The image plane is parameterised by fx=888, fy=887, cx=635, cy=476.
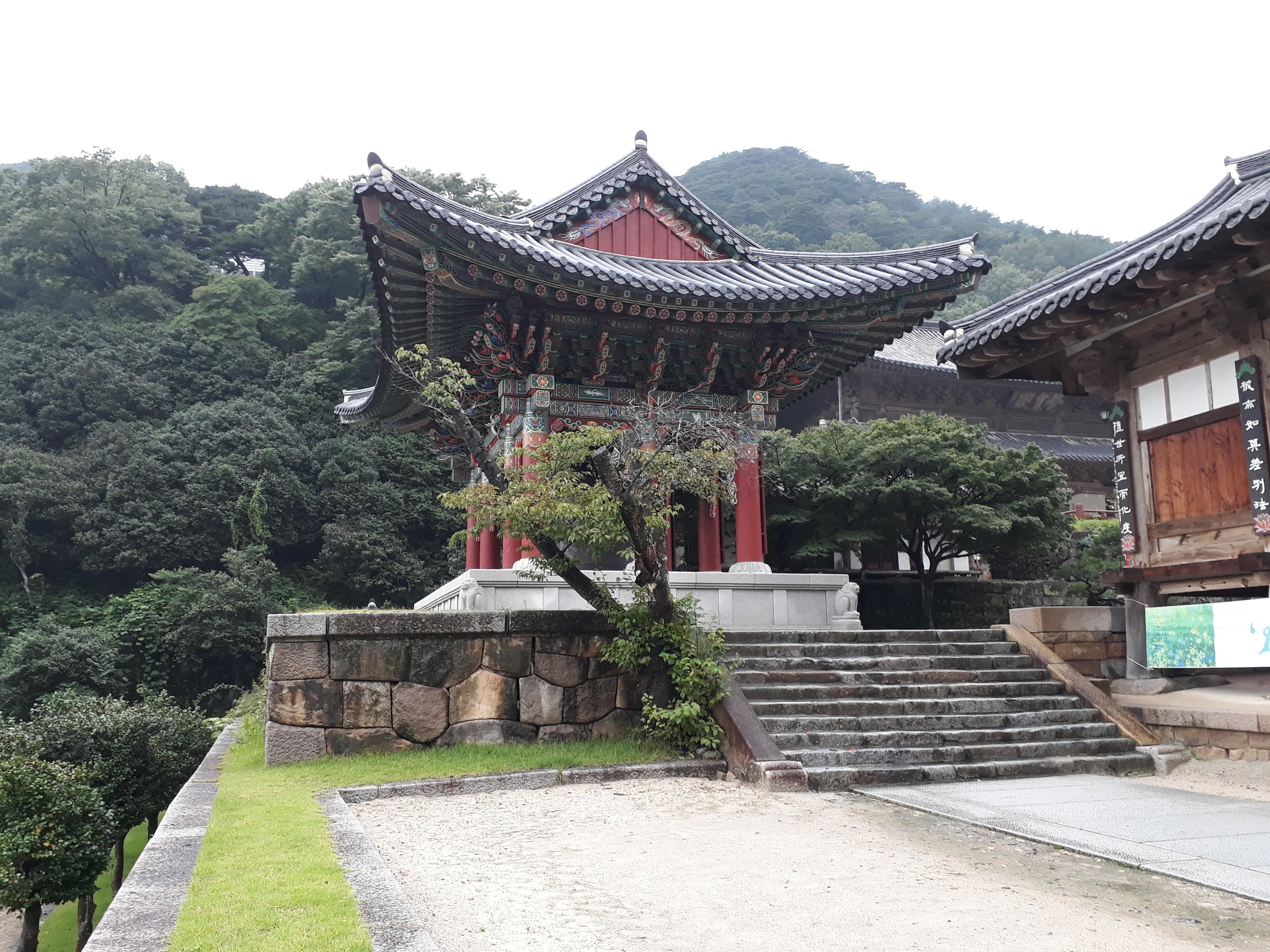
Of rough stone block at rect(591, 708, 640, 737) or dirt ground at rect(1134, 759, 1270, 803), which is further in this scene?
rough stone block at rect(591, 708, 640, 737)

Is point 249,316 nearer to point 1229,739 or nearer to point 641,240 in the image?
point 641,240

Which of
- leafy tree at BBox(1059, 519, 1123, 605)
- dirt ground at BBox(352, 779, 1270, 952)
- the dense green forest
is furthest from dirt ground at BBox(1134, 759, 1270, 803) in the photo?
the dense green forest

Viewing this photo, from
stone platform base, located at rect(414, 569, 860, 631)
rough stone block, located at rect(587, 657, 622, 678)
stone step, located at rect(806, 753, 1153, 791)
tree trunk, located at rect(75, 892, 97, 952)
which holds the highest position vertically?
stone platform base, located at rect(414, 569, 860, 631)

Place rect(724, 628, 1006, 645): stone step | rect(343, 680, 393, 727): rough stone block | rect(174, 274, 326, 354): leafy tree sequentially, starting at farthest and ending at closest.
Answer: rect(174, 274, 326, 354): leafy tree, rect(724, 628, 1006, 645): stone step, rect(343, 680, 393, 727): rough stone block

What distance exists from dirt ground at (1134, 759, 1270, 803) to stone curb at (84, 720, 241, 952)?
7129 mm

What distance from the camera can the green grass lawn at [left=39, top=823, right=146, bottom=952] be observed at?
12.4m

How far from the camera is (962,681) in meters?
9.26

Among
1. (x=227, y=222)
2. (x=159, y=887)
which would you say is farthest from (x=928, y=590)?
(x=227, y=222)

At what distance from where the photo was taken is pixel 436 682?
8.12 meters

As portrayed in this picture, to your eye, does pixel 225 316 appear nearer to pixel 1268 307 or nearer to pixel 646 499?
pixel 646 499

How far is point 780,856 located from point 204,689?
77.4 ft

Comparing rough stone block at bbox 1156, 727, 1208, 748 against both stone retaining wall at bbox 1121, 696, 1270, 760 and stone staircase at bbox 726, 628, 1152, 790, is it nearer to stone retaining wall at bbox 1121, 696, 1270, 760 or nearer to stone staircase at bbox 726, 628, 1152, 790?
stone retaining wall at bbox 1121, 696, 1270, 760

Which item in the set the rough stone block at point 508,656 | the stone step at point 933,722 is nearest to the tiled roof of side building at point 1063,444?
the stone step at point 933,722

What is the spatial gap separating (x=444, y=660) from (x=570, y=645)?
120cm
